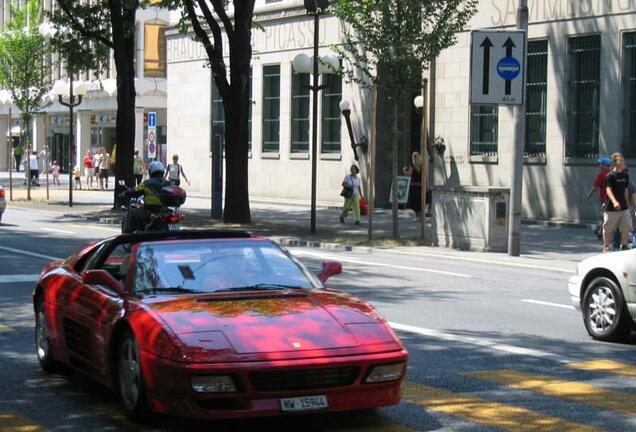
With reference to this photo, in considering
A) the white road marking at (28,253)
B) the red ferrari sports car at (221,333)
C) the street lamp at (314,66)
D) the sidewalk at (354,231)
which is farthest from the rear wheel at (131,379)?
the street lamp at (314,66)

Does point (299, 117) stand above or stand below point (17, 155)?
above

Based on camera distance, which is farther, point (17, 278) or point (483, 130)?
point (483, 130)

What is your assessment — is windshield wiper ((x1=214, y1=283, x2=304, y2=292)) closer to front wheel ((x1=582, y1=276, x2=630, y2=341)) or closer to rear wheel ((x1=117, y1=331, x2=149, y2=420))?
rear wheel ((x1=117, y1=331, x2=149, y2=420))

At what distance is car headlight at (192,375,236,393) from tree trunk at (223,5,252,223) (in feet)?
73.8

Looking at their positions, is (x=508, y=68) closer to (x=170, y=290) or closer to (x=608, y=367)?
(x=608, y=367)

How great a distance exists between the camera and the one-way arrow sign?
23062 millimetres

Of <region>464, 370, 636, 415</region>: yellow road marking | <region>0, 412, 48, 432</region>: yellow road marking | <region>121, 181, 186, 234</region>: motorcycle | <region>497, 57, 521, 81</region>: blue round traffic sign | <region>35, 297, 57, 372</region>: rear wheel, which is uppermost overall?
<region>497, 57, 521, 81</region>: blue round traffic sign

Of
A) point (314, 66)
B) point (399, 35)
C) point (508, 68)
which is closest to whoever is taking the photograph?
point (508, 68)

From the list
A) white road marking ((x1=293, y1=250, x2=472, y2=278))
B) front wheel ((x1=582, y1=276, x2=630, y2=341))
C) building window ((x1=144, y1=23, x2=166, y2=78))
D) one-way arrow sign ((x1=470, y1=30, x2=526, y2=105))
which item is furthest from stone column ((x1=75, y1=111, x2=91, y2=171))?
front wheel ((x1=582, y1=276, x2=630, y2=341))

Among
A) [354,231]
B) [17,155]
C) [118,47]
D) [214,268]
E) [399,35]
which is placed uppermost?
[118,47]

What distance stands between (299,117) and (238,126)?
1216 centimetres

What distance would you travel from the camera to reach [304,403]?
7738mm

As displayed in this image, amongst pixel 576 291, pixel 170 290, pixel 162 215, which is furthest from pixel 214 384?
pixel 162 215

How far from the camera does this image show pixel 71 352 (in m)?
9.76
